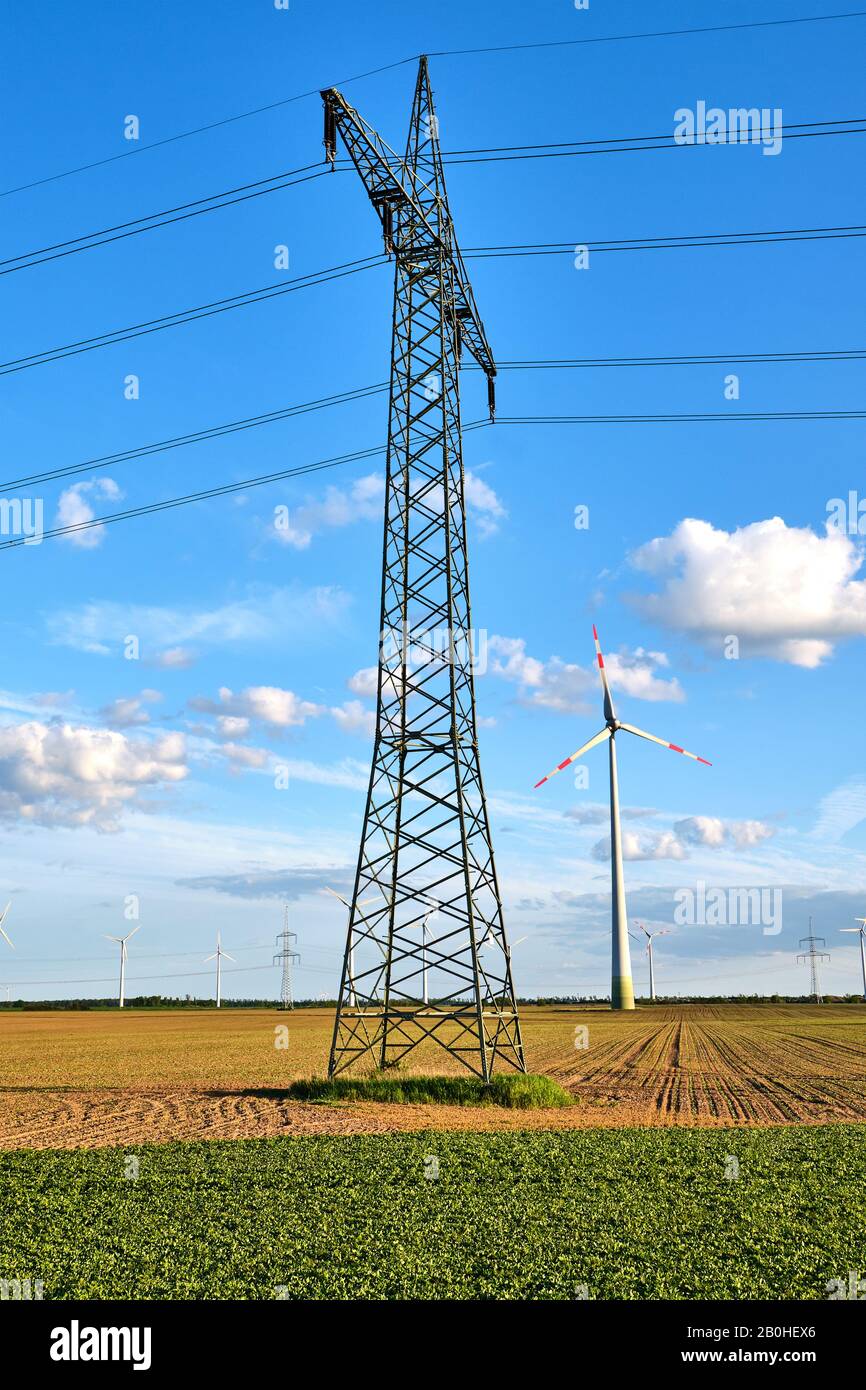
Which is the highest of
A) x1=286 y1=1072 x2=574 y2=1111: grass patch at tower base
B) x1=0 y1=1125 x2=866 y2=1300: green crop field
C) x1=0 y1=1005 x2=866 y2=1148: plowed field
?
x1=0 y1=1125 x2=866 y2=1300: green crop field

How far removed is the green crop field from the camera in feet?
43.9

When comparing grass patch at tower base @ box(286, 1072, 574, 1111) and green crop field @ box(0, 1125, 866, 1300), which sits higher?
green crop field @ box(0, 1125, 866, 1300)

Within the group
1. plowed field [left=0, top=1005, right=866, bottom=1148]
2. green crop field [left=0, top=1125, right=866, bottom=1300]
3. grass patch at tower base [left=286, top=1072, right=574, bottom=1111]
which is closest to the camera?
green crop field [left=0, top=1125, right=866, bottom=1300]

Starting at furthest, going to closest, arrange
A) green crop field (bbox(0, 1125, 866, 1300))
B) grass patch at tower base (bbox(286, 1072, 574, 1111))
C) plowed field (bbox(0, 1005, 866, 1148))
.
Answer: grass patch at tower base (bbox(286, 1072, 574, 1111)) < plowed field (bbox(0, 1005, 866, 1148)) < green crop field (bbox(0, 1125, 866, 1300))

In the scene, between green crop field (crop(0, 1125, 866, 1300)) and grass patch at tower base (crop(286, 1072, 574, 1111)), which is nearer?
green crop field (crop(0, 1125, 866, 1300))

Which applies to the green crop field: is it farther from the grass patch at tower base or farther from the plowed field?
the grass patch at tower base

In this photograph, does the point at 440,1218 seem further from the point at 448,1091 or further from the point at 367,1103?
the point at 367,1103

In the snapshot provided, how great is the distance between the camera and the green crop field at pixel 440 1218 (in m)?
13.4

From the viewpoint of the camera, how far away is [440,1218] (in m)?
16.8

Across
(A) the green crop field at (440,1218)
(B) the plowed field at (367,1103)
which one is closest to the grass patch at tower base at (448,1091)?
(B) the plowed field at (367,1103)

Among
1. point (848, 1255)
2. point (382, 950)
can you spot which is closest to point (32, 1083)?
point (382, 950)

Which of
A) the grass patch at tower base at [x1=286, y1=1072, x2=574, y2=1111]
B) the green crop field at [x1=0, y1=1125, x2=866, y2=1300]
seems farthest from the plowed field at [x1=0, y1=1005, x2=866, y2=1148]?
the green crop field at [x1=0, y1=1125, x2=866, y2=1300]

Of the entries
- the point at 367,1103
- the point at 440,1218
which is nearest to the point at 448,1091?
the point at 367,1103
